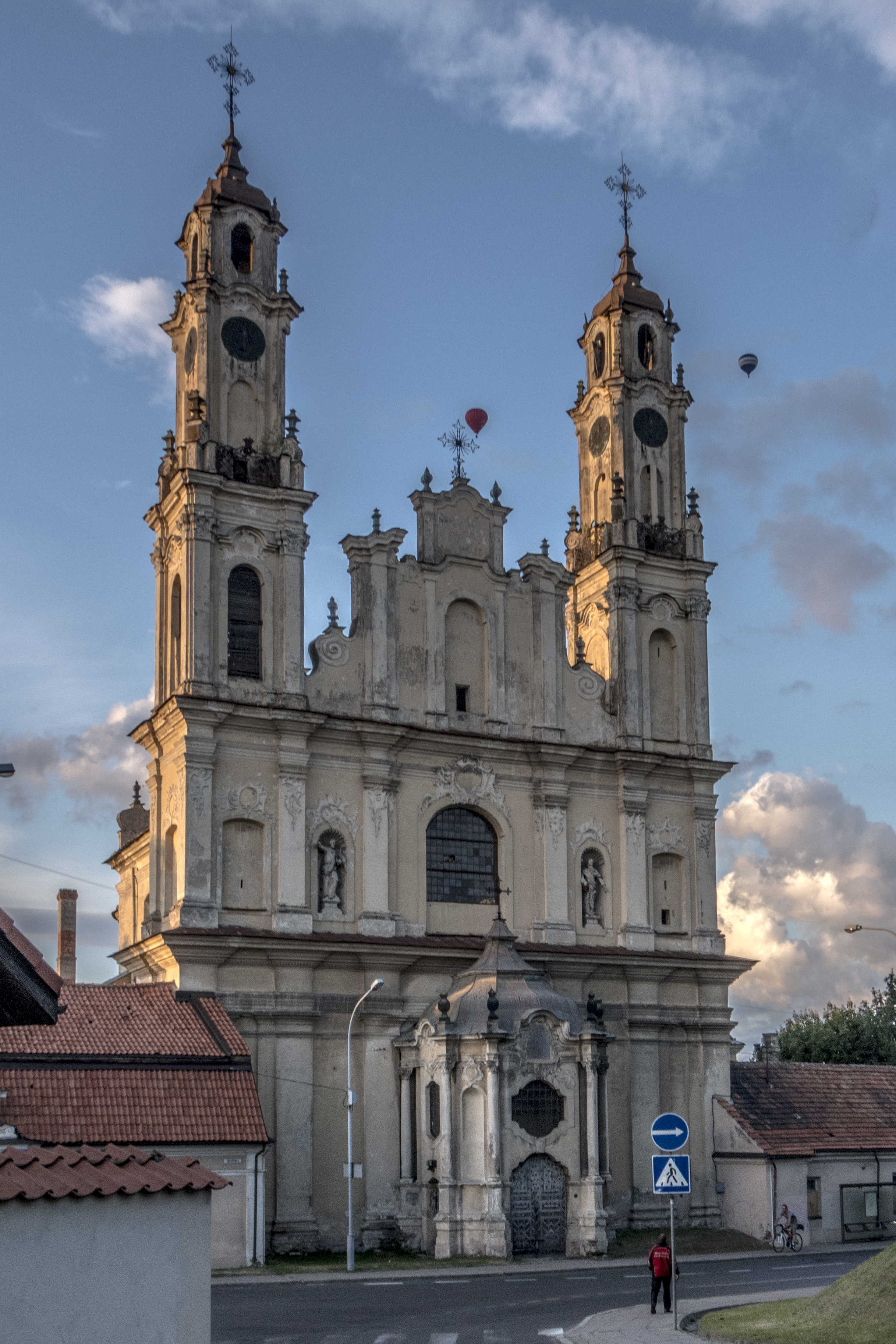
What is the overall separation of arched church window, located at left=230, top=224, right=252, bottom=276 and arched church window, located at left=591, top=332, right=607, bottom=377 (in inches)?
529

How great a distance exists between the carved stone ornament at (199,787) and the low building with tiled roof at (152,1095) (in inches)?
224

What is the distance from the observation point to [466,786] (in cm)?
4609

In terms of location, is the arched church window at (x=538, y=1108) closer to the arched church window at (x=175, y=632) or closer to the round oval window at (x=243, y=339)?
the arched church window at (x=175, y=632)

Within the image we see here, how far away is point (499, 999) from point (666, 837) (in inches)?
423

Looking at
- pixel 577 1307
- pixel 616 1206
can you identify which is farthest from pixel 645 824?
pixel 577 1307

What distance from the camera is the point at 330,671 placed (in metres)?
45.1

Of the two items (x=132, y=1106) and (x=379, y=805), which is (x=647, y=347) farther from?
(x=132, y=1106)

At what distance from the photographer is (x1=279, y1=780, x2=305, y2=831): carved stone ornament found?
42.8 meters

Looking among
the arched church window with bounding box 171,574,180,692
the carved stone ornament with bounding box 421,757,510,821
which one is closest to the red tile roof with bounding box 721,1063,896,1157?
the carved stone ornament with bounding box 421,757,510,821

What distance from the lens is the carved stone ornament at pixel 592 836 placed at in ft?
156

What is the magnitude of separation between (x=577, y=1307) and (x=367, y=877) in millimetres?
16912

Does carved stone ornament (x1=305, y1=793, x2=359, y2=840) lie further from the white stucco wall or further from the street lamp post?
the white stucco wall

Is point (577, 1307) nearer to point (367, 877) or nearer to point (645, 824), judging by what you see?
point (367, 877)

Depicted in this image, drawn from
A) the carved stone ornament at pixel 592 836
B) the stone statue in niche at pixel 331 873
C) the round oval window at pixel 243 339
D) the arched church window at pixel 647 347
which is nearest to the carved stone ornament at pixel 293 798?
the stone statue in niche at pixel 331 873
